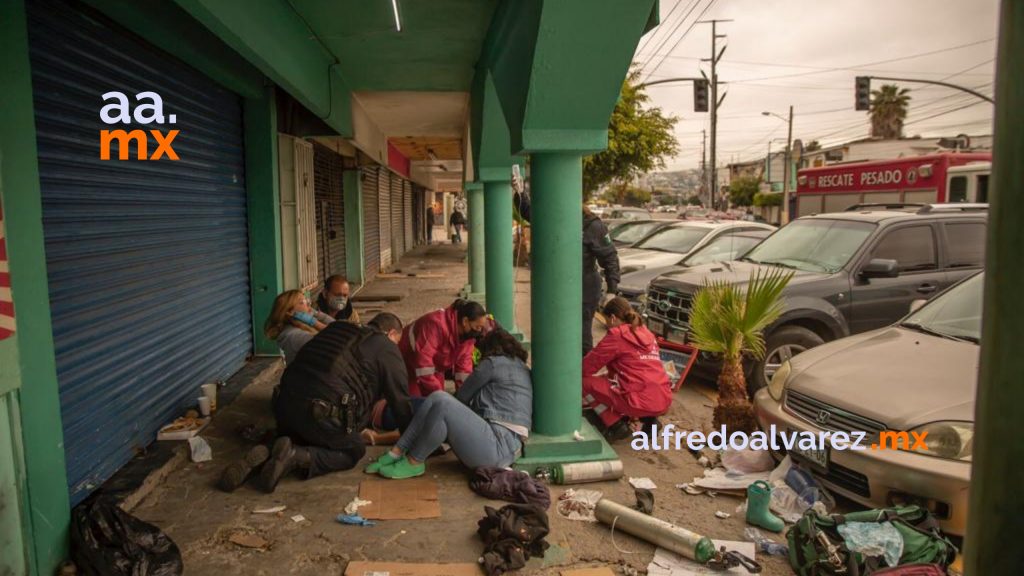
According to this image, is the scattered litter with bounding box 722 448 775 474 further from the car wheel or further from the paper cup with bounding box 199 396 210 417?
the paper cup with bounding box 199 396 210 417

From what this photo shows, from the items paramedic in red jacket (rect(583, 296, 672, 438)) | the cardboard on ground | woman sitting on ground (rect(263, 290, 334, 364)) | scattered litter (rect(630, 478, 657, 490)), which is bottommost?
scattered litter (rect(630, 478, 657, 490))

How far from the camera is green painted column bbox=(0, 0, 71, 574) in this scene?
2.99m

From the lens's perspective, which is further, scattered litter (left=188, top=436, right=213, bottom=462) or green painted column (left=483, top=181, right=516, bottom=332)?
green painted column (left=483, top=181, right=516, bottom=332)

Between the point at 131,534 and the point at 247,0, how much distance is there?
125 inches

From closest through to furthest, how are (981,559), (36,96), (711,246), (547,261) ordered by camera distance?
(981,559) < (36,96) < (547,261) < (711,246)

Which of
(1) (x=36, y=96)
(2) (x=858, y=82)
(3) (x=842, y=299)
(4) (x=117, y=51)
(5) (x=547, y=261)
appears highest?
A: (2) (x=858, y=82)

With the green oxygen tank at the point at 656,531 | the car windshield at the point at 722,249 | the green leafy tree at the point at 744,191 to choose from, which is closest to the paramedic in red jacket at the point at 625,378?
the green oxygen tank at the point at 656,531

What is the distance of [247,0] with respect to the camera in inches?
173

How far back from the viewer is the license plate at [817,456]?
4.25 metres

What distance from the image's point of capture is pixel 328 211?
11.5 metres

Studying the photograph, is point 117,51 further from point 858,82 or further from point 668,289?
point 858,82

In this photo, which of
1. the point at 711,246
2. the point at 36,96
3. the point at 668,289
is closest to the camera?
the point at 36,96

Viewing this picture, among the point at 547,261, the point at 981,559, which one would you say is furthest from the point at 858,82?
the point at 981,559

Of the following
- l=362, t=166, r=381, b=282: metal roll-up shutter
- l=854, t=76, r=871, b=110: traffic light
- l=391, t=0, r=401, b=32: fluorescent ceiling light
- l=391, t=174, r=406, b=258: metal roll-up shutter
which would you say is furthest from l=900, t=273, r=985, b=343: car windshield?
l=854, t=76, r=871, b=110: traffic light
